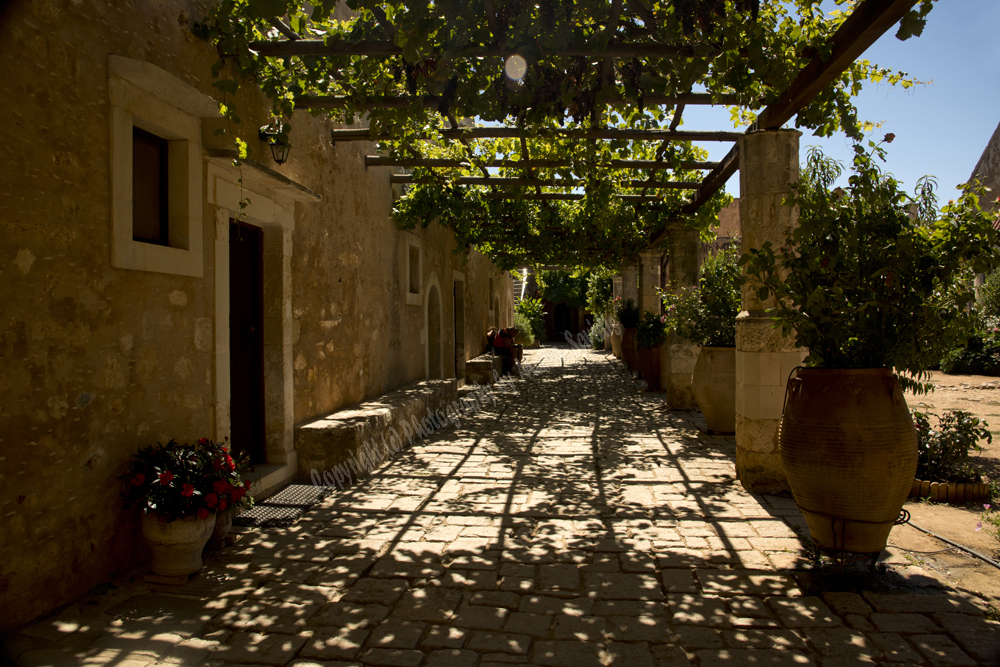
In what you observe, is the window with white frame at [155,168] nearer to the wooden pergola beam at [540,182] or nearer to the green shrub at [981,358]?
the wooden pergola beam at [540,182]

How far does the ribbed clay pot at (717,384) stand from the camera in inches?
249

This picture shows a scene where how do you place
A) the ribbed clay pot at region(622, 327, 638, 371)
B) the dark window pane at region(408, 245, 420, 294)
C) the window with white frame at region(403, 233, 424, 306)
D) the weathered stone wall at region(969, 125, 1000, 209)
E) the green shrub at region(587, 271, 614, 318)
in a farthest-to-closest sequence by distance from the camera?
1. the green shrub at region(587, 271, 614, 318)
2. the weathered stone wall at region(969, 125, 1000, 209)
3. the ribbed clay pot at region(622, 327, 638, 371)
4. the dark window pane at region(408, 245, 420, 294)
5. the window with white frame at region(403, 233, 424, 306)

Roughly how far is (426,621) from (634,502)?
7.14 feet

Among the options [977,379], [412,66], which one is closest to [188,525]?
[412,66]

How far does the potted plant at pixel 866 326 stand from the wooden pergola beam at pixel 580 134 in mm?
2424

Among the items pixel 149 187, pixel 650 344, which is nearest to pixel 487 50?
pixel 149 187

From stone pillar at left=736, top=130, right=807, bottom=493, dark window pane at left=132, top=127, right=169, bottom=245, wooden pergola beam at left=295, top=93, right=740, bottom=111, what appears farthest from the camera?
stone pillar at left=736, top=130, right=807, bottom=493

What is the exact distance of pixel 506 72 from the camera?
12.4ft

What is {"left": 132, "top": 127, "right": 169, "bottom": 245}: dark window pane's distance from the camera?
11.2 ft

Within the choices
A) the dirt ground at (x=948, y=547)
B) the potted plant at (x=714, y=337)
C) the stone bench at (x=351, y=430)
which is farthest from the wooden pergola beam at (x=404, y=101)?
the dirt ground at (x=948, y=547)

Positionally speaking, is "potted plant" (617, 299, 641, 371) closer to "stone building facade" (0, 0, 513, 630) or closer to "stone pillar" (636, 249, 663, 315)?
"stone pillar" (636, 249, 663, 315)

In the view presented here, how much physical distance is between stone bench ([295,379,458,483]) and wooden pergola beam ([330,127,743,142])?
2.48 m

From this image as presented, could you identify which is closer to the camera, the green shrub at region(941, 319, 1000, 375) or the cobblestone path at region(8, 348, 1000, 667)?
the cobblestone path at region(8, 348, 1000, 667)

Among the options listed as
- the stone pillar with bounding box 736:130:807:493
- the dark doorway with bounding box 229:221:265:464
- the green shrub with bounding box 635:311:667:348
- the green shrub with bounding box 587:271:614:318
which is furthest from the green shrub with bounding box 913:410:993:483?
the green shrub with bounding box 587:271:614:318
